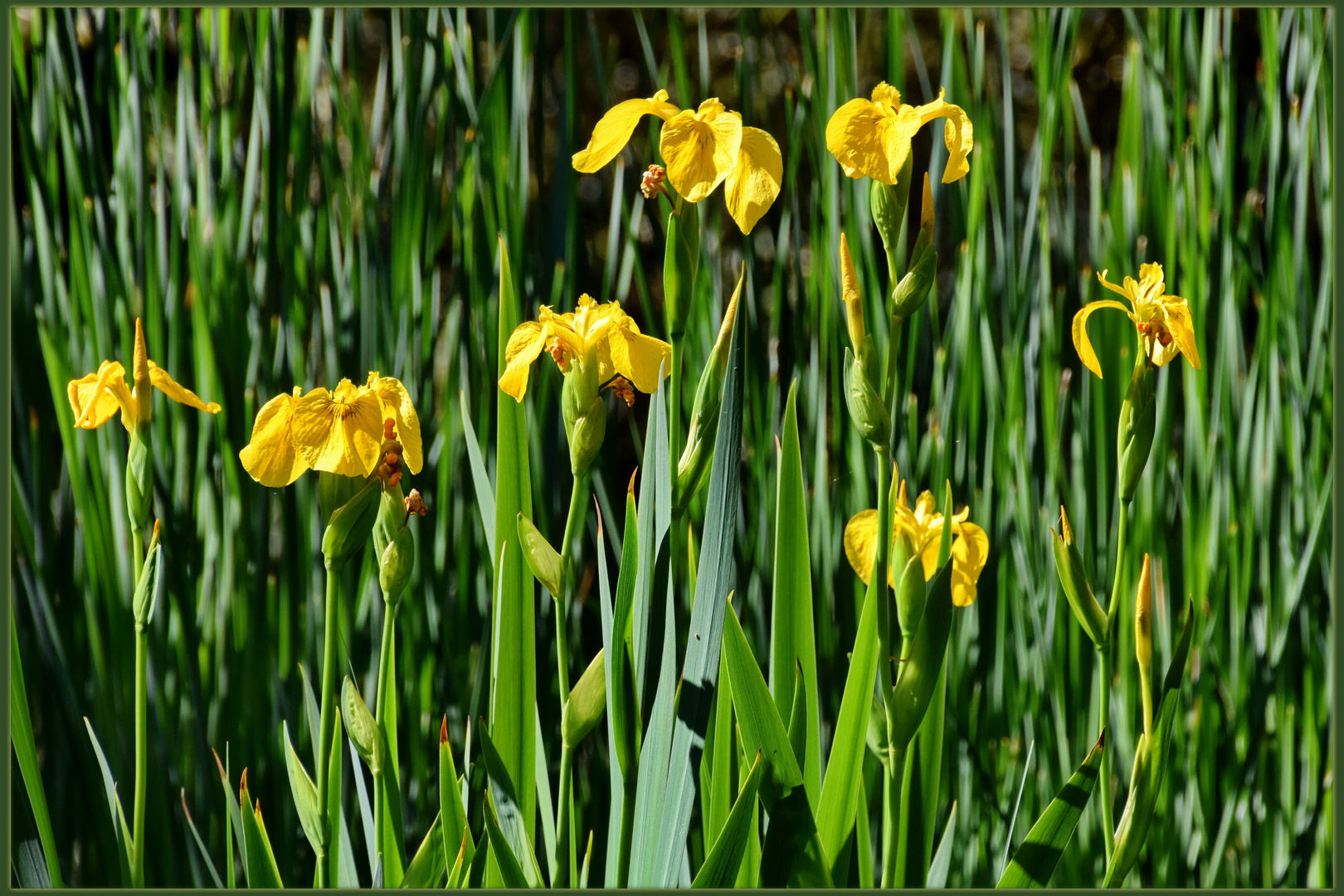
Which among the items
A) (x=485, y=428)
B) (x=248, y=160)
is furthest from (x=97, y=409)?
(x=248, y=160)

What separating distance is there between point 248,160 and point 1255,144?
3.61 feet

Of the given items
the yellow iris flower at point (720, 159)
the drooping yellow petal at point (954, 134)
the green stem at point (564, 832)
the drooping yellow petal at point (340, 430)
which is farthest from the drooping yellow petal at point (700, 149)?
the green stem at point (564, 832)

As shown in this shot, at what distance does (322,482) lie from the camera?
45 cm

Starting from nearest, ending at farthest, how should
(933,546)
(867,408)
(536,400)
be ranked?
(867,408) < (933,546) < (536,400)

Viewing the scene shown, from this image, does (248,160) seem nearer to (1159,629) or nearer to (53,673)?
(53,673)

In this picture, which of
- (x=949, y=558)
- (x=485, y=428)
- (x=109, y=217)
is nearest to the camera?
(x=949, y=558)

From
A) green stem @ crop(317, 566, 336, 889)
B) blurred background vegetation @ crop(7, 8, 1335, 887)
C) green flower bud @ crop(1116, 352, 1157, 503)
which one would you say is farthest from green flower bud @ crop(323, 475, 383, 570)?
green flower bud @ crop(1116, 352, 1157, 503)

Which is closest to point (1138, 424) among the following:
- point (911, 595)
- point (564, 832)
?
point (911, 595)

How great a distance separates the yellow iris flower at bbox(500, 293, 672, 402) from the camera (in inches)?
17.2

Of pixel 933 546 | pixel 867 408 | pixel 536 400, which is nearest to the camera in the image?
pixel 867 408

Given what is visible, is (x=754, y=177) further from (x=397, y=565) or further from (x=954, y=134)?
(x=397, y=565)

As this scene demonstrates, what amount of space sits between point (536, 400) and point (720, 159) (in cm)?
44

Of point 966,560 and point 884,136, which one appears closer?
point 884,136

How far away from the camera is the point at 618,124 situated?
469mm
